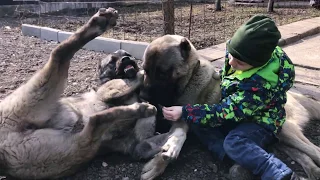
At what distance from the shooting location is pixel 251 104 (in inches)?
114

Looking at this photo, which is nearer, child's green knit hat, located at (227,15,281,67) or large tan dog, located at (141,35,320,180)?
child's green knit hat, located at (227,15,281,67)

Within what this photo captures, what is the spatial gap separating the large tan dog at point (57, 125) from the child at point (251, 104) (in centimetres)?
42

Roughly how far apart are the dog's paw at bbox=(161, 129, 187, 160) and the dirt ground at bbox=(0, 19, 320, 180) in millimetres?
134

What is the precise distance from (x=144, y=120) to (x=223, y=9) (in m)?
7.84

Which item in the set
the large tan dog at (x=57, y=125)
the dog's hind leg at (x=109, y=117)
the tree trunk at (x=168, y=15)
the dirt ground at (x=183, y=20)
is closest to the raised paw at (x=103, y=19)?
the large tan dog at (x=57, y=125)

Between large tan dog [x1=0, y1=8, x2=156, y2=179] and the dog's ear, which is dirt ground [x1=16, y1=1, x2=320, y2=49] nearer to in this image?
the dog's ear

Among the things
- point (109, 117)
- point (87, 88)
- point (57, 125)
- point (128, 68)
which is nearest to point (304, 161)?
point (109, 117)

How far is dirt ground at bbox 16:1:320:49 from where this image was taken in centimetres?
706

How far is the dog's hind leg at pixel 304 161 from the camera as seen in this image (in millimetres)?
2869

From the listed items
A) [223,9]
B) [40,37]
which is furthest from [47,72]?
[223,9]

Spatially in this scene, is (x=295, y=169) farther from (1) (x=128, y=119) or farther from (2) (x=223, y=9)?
(2) (x=223, y=9)

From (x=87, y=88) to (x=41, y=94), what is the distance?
1.66 metres

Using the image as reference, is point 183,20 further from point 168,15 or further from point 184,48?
point 184,48

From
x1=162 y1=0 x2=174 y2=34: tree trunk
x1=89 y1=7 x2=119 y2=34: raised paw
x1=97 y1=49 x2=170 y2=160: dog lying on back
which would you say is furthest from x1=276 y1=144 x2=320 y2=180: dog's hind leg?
x1=162 y1=0 x2=174 y2=34: tree trunk
